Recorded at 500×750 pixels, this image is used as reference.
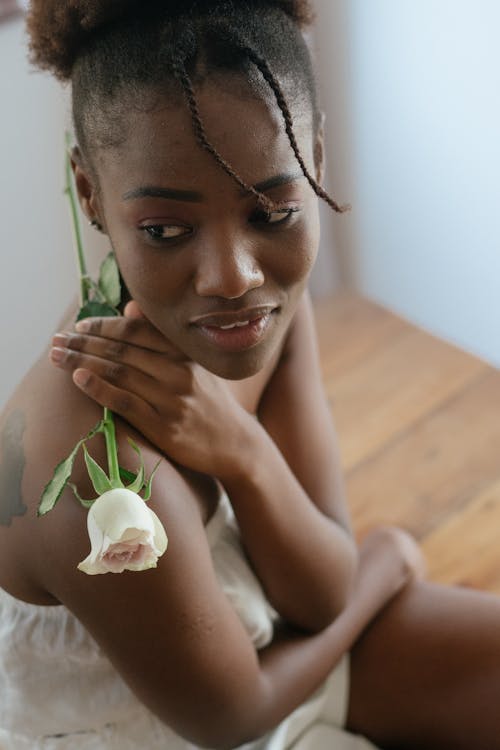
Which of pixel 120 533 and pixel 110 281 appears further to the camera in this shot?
pixel 110 281

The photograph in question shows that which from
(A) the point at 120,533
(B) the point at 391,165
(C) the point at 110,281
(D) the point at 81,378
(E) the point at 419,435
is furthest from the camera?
(B) the point at 391,165

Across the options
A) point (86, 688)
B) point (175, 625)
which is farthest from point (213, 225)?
point (86, 688)

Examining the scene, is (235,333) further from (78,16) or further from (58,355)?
(78,16)

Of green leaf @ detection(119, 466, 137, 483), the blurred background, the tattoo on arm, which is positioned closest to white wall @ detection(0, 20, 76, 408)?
the blurred background

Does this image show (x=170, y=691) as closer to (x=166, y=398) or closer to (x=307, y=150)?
(x=166, y=398)

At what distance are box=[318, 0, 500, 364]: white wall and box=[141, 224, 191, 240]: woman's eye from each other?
1060mm

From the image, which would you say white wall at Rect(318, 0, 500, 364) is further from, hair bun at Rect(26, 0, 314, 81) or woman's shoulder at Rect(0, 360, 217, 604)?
woman's shoulder at Rect(0, 360, 217, 604)

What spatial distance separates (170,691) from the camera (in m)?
0.94

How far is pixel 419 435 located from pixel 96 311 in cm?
99

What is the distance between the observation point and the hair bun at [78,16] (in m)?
0.81

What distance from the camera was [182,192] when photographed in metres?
0.81

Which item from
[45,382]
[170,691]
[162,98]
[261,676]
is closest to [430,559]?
[261,676]

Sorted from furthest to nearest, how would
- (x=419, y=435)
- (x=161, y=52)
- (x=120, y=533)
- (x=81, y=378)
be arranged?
1. (x=419, y=435)
2. (x=81, y=378)
3. (x=161, y=52)
4. (x=120, y=533)

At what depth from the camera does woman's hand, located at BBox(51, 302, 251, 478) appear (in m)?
0.92
